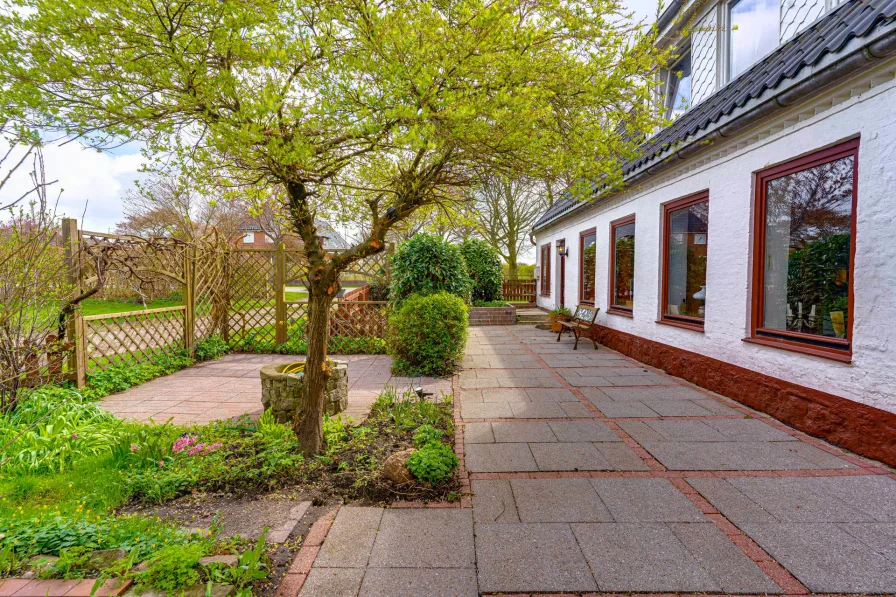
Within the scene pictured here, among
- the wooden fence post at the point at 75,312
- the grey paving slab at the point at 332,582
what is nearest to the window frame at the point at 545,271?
the wooden fence post at the point at 75,312

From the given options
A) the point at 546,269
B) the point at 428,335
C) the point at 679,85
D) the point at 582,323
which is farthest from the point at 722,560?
Result: the point at 546,269

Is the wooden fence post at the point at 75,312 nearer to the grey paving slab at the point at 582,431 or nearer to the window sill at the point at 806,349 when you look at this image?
Result: the grey paving slab at the point at 582,431

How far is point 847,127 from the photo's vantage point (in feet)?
12.5

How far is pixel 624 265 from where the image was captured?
8680 mm

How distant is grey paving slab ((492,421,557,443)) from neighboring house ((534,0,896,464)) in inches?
93.4

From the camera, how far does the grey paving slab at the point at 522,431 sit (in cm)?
404

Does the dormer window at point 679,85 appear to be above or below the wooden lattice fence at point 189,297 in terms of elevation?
above

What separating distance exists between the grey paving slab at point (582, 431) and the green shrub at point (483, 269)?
10.8 m

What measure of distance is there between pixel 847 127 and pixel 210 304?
9259 mm

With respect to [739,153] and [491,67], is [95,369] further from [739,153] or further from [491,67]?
[739,153]

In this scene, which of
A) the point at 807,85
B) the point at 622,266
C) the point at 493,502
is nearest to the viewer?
the point at 493,502

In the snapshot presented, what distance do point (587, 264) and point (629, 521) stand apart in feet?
29.0

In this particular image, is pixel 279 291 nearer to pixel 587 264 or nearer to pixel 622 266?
pixel 622 266

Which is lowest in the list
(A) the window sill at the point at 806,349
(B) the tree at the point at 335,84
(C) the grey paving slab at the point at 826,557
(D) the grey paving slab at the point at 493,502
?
(D) the grey paving slab at the point at 493,502
